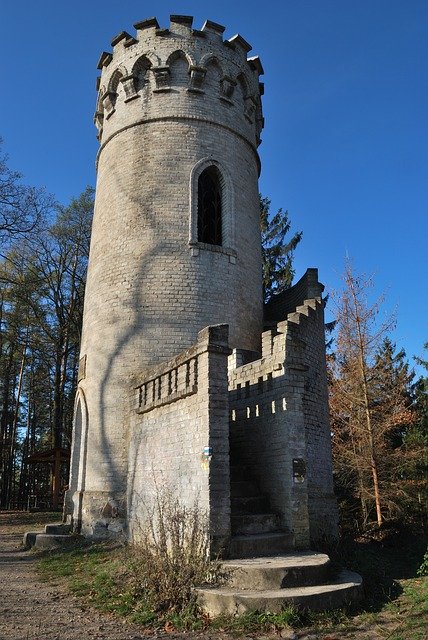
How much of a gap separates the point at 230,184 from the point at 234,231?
1287 millimetres

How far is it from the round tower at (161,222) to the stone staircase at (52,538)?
56 cm

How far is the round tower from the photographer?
36.4 ft

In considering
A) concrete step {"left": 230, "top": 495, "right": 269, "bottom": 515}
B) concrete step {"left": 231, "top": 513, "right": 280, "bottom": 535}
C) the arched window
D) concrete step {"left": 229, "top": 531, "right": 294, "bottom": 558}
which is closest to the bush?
concrete step {"left": 229, "top": 531, "right": 294, "bottom": 558}

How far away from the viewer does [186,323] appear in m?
11.3

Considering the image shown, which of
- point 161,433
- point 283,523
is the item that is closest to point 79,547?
point 161,433

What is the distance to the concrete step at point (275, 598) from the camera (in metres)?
5.53

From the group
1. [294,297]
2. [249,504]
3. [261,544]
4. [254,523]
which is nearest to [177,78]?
[294,297]

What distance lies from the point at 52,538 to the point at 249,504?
5.10 meters

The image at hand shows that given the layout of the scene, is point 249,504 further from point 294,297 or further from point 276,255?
point 276,255

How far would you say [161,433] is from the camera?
8.73m

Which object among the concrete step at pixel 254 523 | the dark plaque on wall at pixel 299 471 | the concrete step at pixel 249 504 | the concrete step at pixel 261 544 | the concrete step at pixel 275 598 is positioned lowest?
the concrete step at pixel 275 598

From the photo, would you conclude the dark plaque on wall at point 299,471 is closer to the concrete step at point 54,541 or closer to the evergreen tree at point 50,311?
the concrete step at point 54,541

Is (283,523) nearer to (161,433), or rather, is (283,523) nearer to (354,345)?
(161,433)

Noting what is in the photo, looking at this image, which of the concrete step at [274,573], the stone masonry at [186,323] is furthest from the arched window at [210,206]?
the concrete step at [274,573]
